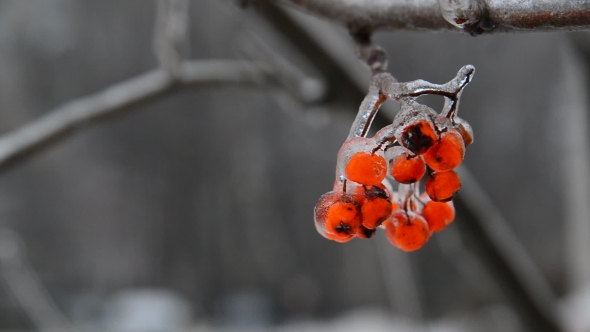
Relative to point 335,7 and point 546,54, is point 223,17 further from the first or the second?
point 335,7

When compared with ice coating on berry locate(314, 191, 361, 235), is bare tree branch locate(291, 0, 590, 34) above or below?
above

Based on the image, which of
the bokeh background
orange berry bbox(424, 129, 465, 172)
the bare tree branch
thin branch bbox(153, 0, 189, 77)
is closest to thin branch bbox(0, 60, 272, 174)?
thin branch bbox(153, 0, 189, 77)

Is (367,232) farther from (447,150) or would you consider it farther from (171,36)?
(171,36)

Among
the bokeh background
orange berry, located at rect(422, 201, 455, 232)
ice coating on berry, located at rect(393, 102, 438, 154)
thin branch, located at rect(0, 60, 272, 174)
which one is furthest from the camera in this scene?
the bokeh background

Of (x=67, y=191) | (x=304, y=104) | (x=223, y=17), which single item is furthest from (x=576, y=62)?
(x=67, y=191)

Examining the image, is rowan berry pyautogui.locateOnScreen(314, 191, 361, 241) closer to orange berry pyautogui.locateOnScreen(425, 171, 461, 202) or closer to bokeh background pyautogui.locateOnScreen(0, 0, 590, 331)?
orange berry pyautogui.locateOnScreen(425, 171, 461, 202)

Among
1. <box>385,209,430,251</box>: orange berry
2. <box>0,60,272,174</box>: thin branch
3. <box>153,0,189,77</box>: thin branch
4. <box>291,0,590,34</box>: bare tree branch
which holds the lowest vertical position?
<box>385,209,430,251</box>: orange berry

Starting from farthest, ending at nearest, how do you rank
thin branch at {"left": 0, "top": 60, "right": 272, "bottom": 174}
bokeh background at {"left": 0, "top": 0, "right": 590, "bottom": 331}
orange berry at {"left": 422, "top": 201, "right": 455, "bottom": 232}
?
bokeh background at {"left": 0, "top": 0, "right": 590, "bottom": 331}, thin branch at {"left": 0, "top": 60, "right": 272, "bottom": 174}, orange berry at {"left": 422, "top": 201, "right": 455, "bottom": 232}
